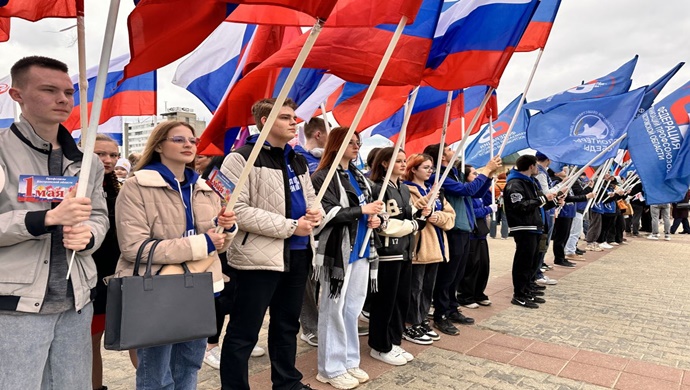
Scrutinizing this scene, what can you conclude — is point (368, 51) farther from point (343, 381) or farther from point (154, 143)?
point (343, 381)

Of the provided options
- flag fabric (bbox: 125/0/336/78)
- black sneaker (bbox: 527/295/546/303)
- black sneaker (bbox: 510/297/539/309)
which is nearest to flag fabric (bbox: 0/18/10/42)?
flag fabric (bbox: 125/0/336/78)

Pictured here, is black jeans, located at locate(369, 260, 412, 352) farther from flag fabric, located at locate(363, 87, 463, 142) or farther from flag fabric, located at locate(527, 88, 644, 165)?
flag fabric, located at locate(527, 88, 644, 165)

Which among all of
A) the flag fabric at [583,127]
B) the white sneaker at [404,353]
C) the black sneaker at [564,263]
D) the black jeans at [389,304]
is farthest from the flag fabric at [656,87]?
the white sneaker at [404,353]

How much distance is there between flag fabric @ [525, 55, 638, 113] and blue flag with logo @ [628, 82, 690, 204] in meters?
0.96

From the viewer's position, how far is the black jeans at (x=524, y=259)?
6188 millimetres

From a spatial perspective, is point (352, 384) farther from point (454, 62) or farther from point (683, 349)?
point (683, 349)

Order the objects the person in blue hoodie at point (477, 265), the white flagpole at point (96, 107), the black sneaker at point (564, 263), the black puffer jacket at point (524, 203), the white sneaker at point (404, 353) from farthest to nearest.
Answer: the black sneaker at point (564, 263)
the black puffer jacket at point (524, 203)
the person in blue hoodie at point (477, 265)
the white sneaker at point (404, 353)
the white flagpole at point (96, 107)

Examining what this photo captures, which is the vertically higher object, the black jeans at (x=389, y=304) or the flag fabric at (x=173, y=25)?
the flag fabric at (x=173, y=25)

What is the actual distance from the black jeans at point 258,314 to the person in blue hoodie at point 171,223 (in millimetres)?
274

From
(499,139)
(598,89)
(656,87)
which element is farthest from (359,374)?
(656,87)

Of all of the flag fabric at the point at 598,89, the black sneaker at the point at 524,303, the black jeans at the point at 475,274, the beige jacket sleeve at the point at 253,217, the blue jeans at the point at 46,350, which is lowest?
the black sneaker at the point at 524,303

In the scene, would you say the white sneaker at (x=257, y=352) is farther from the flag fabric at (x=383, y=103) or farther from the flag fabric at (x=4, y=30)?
the flag fabric at (x=4, y=30)

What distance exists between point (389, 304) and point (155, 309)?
88.8 inches

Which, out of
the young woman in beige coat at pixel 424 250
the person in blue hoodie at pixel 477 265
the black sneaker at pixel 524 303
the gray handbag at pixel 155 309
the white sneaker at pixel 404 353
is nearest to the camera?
the gray handbag at pixel 155 309
